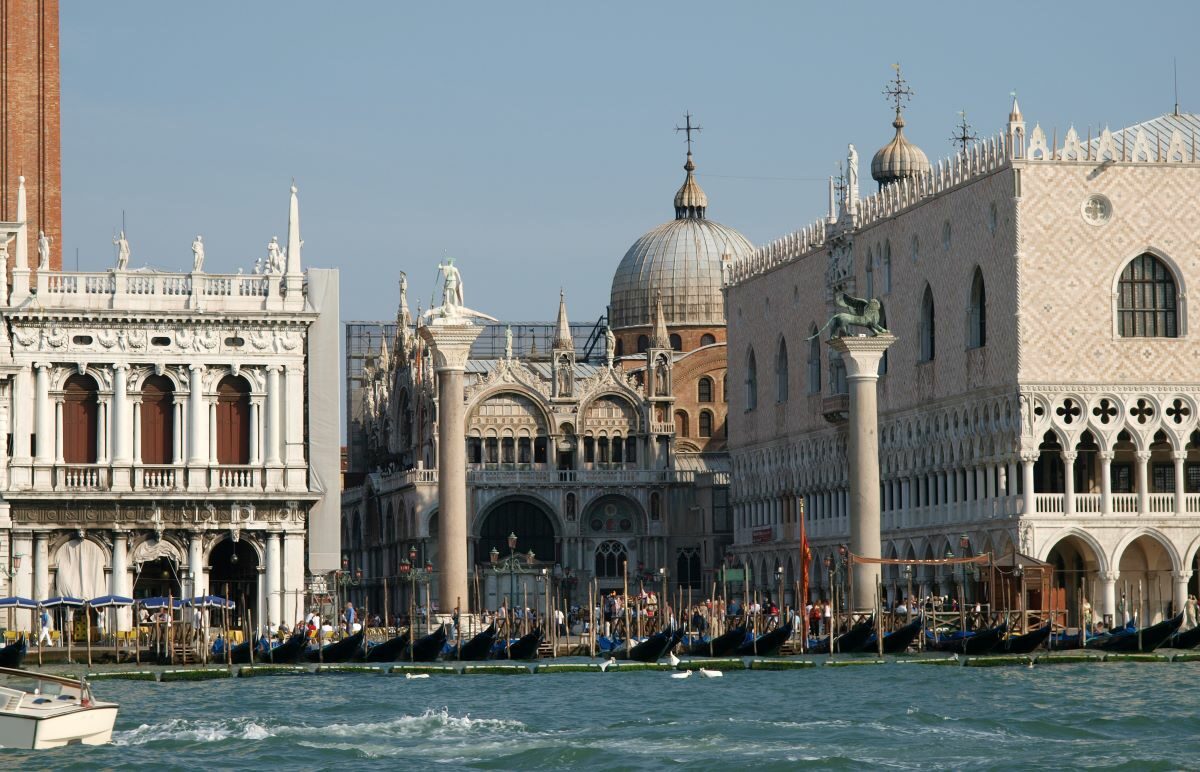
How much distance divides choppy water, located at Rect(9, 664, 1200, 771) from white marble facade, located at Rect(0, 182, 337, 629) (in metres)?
9.86

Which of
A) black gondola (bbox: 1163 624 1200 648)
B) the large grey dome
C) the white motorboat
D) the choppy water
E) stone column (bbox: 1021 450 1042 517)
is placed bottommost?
the choppy water

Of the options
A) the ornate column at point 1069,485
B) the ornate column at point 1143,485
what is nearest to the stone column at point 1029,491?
the ornate column at point 1069,485

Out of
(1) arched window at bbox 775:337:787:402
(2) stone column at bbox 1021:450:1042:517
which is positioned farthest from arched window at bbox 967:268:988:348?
(1) arched window at bbox 775:337:787:402

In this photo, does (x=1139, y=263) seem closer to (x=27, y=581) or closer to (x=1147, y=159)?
(x=1147, y=159)

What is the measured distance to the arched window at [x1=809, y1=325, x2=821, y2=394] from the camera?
72.0m

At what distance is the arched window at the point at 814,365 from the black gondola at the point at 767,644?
20022mm

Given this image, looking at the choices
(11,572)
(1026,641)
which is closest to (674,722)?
(1026,641)

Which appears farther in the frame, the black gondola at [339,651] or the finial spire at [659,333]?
the finial spire at [659,333]

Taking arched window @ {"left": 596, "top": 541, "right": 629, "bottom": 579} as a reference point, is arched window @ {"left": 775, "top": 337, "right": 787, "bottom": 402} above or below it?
above

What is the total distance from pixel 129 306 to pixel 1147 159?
2241 centimetres

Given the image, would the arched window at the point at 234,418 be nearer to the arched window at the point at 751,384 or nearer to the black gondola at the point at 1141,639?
the black gondola at the point at 1141,639

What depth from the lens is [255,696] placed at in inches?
1747

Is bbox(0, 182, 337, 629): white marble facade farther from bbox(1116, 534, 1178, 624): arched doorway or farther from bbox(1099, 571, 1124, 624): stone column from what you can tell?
bbox(1116, 534, 1178, 624): arched doorway

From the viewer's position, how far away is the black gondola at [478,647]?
172 feet
